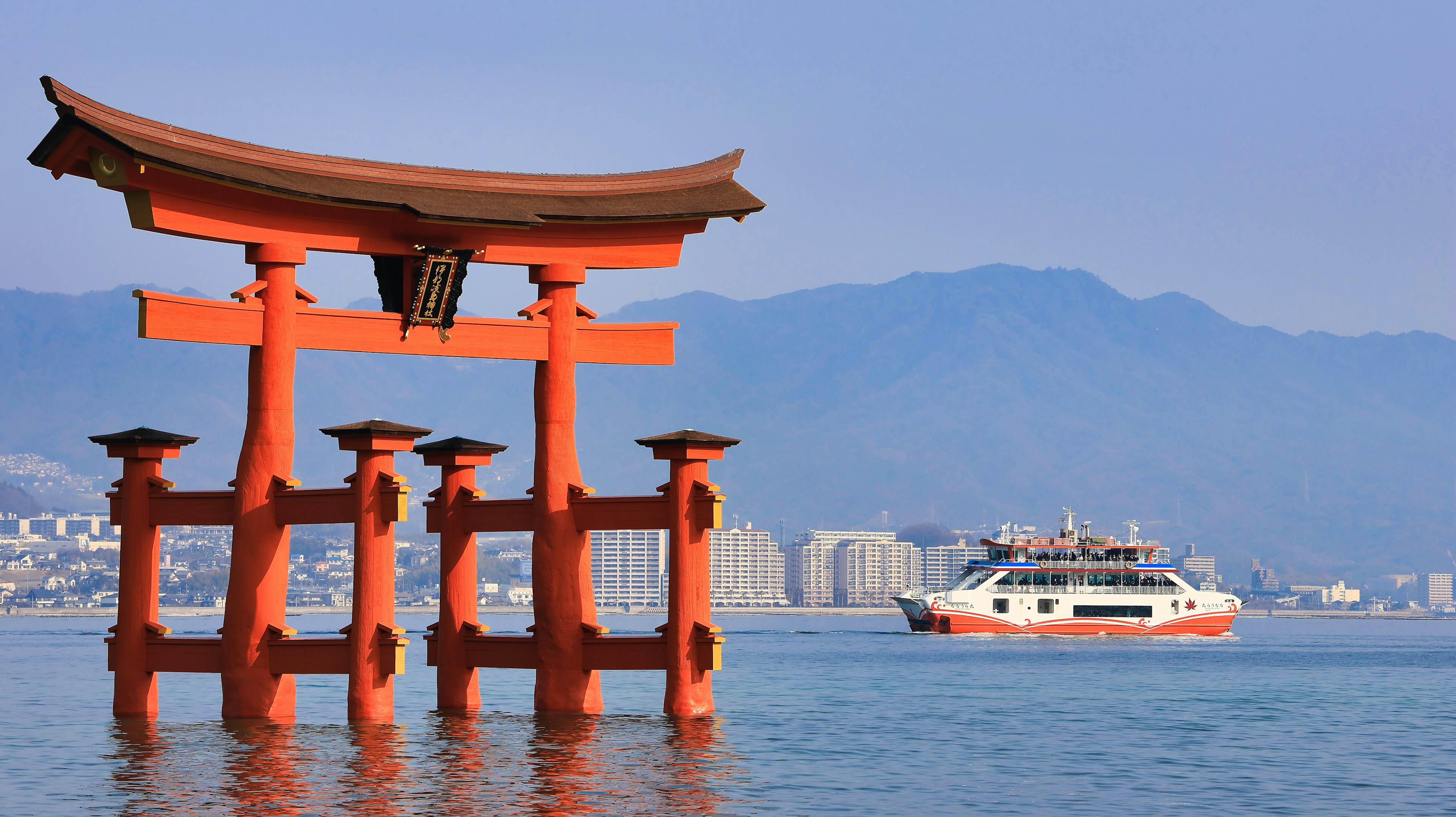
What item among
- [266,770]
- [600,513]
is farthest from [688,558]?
[266,770]

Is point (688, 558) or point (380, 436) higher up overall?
point (380, 436)

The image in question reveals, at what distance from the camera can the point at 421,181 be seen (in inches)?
1063

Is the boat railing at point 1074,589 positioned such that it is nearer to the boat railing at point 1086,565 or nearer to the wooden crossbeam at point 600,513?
the boat railing at point 1086,565

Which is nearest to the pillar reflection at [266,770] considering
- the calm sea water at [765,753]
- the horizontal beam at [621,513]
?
the calm sea water at [765,753]

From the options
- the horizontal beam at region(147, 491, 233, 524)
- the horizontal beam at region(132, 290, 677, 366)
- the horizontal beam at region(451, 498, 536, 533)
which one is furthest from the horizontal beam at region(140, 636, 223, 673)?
the horizontal beam at region(132, 290, 677, 366)

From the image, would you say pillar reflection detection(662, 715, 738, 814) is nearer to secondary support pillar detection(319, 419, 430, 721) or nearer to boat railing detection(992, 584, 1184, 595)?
secondary support pillar detection(319, 419, 430, 721)

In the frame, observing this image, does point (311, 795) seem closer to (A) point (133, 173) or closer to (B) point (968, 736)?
(A) point (133, 173)

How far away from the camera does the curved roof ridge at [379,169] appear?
75.8 feet

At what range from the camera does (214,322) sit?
24.0 m

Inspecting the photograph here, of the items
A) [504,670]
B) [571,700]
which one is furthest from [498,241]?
[504,670]

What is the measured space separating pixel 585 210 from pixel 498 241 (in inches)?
61.4

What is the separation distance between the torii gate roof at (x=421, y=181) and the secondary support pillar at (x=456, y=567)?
159 inches

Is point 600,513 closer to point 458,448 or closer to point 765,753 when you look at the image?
point 458,448

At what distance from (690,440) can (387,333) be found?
16.8ft
